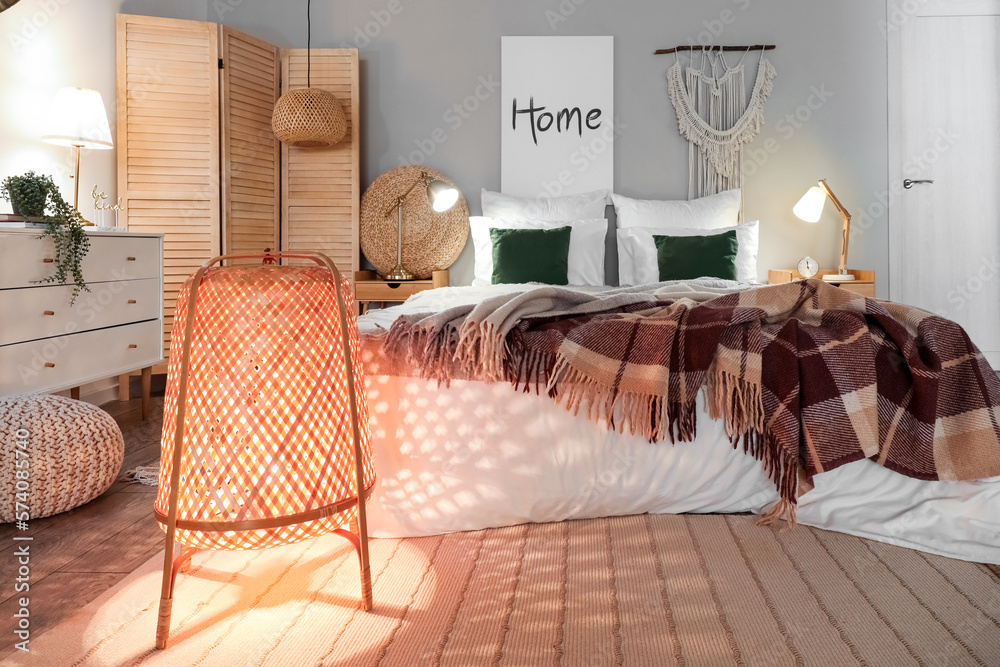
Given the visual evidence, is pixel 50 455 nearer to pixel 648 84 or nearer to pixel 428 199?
pixel 428 199

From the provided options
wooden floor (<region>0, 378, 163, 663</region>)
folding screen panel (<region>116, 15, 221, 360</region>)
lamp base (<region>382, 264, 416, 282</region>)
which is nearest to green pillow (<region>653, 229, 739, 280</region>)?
lamp base (<region>382, 264, 416, 282</region>)

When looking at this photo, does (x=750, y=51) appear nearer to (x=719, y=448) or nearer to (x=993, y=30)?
(x=993, y=30)

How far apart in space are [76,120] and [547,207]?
225 centimetres

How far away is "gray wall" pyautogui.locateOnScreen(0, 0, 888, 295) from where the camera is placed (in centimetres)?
439

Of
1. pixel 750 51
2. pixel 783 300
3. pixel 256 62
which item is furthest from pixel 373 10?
pixel 783 300

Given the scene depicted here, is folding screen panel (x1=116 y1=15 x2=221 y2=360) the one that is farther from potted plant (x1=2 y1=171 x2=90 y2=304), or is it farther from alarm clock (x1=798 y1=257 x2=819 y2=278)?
alarm clock (x1=798 y1=257 x2=819 y2=278)

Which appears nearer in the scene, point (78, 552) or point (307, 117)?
point (78, 552)

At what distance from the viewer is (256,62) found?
13.8 feet

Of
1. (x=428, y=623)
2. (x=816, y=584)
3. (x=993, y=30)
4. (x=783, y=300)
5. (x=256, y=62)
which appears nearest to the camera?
(x=428, y=623)

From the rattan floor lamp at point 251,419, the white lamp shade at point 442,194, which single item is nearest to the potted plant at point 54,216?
the rattan floor lamp at point 251,419

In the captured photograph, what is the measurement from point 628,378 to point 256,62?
3.21 m

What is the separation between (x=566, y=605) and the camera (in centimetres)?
159

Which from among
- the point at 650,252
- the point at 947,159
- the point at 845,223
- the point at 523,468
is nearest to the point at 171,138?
the point at 650,252

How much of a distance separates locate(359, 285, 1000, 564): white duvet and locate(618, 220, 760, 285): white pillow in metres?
1.91
